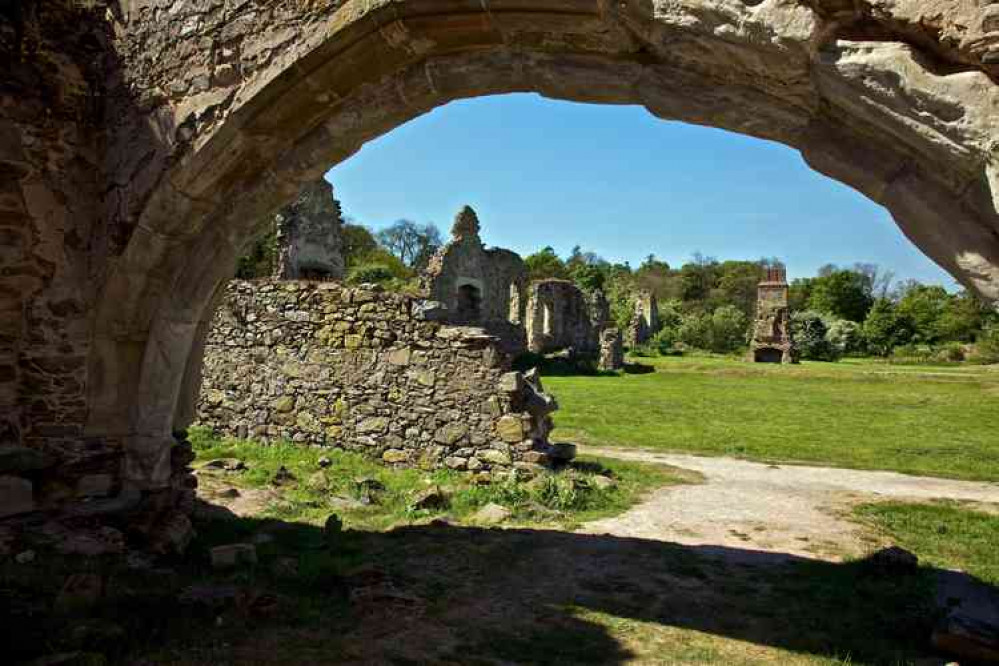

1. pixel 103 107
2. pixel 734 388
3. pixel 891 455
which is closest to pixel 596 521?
pixel 103 107

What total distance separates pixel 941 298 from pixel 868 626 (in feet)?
143

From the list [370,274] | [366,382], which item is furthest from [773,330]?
[366,382]

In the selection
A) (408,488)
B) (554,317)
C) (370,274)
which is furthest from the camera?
(370,274)

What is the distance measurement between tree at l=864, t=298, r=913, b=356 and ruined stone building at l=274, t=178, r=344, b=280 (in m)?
34.3

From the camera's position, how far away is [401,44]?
3412 millimetres

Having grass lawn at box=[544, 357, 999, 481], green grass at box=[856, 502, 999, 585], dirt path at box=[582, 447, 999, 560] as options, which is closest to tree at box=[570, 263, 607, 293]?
grass lawn at box=[544, 357, 999, 481]

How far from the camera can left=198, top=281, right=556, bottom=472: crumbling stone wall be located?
8.34m

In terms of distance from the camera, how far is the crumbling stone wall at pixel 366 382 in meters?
8.34

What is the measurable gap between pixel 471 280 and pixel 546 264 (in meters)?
36.5

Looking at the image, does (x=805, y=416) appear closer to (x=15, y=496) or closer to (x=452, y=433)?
(x=452, y=433)

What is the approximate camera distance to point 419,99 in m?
3.71

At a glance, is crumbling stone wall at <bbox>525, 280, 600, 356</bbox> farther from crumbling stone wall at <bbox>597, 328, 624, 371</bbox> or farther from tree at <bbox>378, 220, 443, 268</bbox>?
tree at <bbox>378, 220, 443, 268</bbox>

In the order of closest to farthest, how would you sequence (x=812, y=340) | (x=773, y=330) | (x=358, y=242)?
1. (x=773, y=330)
2. (x=812, y=340)
3. (x=358, y=242)

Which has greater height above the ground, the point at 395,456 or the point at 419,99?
the point at 419,99
